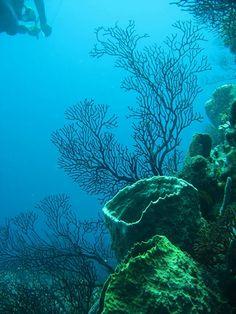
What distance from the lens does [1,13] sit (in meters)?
14.1

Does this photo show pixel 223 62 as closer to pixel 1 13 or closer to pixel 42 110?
pixel 1 13

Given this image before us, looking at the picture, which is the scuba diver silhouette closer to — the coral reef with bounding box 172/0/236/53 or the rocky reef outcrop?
the coral reef with bounding box 172/0/236/53

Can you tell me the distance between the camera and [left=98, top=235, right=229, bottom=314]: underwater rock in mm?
2771

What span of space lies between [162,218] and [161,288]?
1.27m

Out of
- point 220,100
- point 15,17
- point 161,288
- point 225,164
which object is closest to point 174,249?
point 161,288

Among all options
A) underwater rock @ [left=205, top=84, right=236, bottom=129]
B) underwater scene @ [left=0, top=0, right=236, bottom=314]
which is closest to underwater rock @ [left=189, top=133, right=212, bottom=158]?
underwater scene @ [left=0, top=0, right=236, bottom=314]

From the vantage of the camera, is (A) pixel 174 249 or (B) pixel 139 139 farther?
(B) pixel 139 139

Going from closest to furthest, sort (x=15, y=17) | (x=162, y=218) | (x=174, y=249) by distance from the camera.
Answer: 1. (x=174, y=249)
2. (x=162, y=218)
3. (x=15, y=17)

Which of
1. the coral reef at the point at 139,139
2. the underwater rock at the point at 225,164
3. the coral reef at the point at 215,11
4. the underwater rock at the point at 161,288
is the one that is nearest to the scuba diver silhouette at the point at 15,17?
the coral reef at the point at 139,139

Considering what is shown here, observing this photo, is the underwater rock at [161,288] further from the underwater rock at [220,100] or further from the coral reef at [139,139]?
the underwater rock at [220,100]

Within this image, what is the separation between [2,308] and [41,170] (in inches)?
6674

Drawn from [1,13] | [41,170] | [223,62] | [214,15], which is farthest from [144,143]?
[41,170]

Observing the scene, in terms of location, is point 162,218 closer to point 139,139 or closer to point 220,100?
point 139,139

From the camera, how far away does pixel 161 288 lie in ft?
9.32
